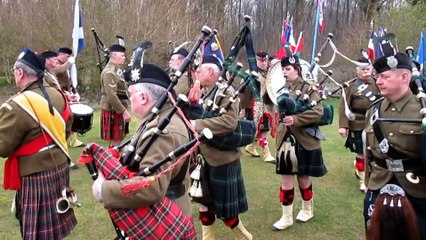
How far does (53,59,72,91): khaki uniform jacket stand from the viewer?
22.5 ft

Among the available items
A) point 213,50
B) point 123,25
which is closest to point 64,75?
point 213,50

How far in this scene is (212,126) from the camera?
3.50 m

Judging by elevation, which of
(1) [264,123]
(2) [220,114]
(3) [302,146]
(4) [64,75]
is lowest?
(1) [264,123]

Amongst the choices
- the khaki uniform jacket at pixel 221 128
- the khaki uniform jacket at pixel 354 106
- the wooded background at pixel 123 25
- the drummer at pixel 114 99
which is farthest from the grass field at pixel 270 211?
the wooded background at pixel 123 25

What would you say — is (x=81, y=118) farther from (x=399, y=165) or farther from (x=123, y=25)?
(x=123, y=25)

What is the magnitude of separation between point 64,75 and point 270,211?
158 inches

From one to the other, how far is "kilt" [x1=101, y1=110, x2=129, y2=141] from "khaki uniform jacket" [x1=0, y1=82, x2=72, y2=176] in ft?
10.6

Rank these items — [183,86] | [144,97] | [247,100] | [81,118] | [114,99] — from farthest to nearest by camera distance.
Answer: [247,100] → [114,99] → [183,86] → [81,118] → [144,97]

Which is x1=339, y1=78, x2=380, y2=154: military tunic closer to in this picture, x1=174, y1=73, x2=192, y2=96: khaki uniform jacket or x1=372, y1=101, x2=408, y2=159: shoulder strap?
x1=174, y1=73, x2=192, y2=96: khaki uniform jacket

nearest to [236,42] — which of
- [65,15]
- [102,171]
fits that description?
[102,171]

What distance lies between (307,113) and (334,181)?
2.27m

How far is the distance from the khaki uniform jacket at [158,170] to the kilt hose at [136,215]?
0.19 ft

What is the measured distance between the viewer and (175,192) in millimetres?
2621

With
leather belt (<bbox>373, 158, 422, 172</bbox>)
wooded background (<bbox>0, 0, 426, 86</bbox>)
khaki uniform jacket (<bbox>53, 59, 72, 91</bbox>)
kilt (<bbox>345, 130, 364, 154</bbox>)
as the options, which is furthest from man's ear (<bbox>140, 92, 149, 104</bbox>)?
wooded background (<bbox>0, 0, 426, 86</bbox>)
